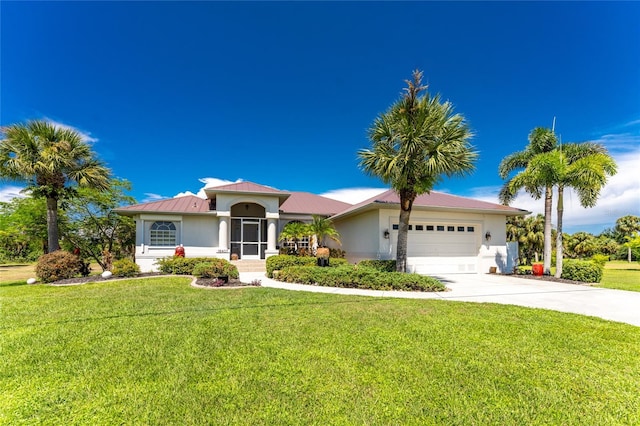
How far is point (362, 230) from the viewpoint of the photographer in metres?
16.1

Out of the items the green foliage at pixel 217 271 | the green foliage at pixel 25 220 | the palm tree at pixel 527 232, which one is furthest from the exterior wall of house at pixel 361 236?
the palm tree at pixel 527 232

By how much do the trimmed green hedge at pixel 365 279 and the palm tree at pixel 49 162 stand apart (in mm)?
11155

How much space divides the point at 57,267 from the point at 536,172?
21267mm

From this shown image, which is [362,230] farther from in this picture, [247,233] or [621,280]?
[621,280]

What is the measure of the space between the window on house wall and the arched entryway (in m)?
3.50

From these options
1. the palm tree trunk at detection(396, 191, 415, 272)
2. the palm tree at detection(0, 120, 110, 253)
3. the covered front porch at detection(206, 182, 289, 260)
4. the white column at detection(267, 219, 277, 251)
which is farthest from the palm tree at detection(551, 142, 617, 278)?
the palm tree at detection(0, 120, 110, 253)

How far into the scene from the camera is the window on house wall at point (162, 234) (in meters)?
16.6

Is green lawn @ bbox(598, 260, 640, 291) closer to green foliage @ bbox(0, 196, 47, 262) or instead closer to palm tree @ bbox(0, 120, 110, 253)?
palm tree @ bbox(0, 120, 110, 253)

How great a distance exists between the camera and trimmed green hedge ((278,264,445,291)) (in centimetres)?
943

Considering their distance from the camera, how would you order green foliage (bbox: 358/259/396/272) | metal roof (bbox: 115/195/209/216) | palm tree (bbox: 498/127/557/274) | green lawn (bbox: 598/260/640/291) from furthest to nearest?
1. metal roof (bbox: 115/195/209/216)
2. palm tree (bbox: 498/127/557/274)
3. green foliage (bbox: 358/259/396/272)
4. green lawn (bbox: 598/260/640/291)

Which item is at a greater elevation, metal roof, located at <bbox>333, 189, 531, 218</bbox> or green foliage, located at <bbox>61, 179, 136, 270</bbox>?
metal roof, located at <bbox>333, 189, 531, 218</bbox>

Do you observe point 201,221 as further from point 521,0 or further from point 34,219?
point 521,0

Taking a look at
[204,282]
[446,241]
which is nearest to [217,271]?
[204,282]

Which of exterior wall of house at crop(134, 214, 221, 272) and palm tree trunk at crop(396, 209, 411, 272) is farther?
exterior wall of house at crop(134, 214, 221, 272)
